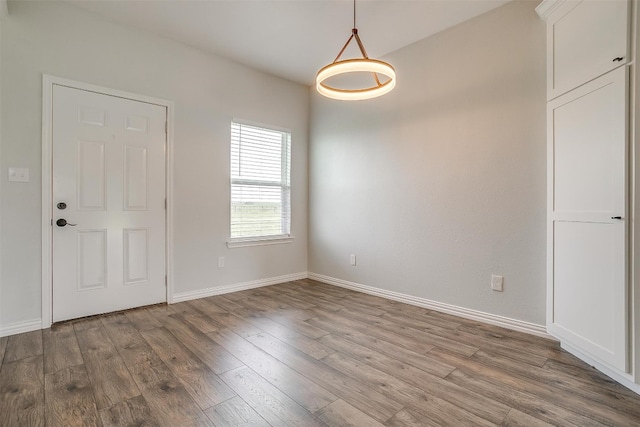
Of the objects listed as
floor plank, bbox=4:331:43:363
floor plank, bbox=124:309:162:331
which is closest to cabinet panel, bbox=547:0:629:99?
floor plank, bbox=124:309:162:331

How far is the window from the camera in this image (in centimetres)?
377

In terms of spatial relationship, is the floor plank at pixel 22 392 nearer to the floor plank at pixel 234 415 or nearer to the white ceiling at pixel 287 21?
the floor plank at pixel 234 415

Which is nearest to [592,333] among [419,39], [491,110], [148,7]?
[491,110]

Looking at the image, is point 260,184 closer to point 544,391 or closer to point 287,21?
point 287,21

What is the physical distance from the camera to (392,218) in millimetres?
3438

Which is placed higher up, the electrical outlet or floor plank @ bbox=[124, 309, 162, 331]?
the electrical outlet

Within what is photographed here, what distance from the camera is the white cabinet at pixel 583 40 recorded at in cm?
173

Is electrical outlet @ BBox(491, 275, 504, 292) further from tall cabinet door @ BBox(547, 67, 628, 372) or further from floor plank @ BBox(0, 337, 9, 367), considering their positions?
floor plank @ BBox(0, 337, 9, 367)

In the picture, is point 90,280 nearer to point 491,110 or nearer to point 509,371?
point 509,371

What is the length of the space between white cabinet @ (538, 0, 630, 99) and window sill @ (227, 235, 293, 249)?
3218 mm

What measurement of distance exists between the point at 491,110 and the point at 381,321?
214 cm

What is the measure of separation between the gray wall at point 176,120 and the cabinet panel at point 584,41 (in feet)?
9.63

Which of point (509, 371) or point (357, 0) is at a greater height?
point (357, 0)

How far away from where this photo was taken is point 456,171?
2.91 m
